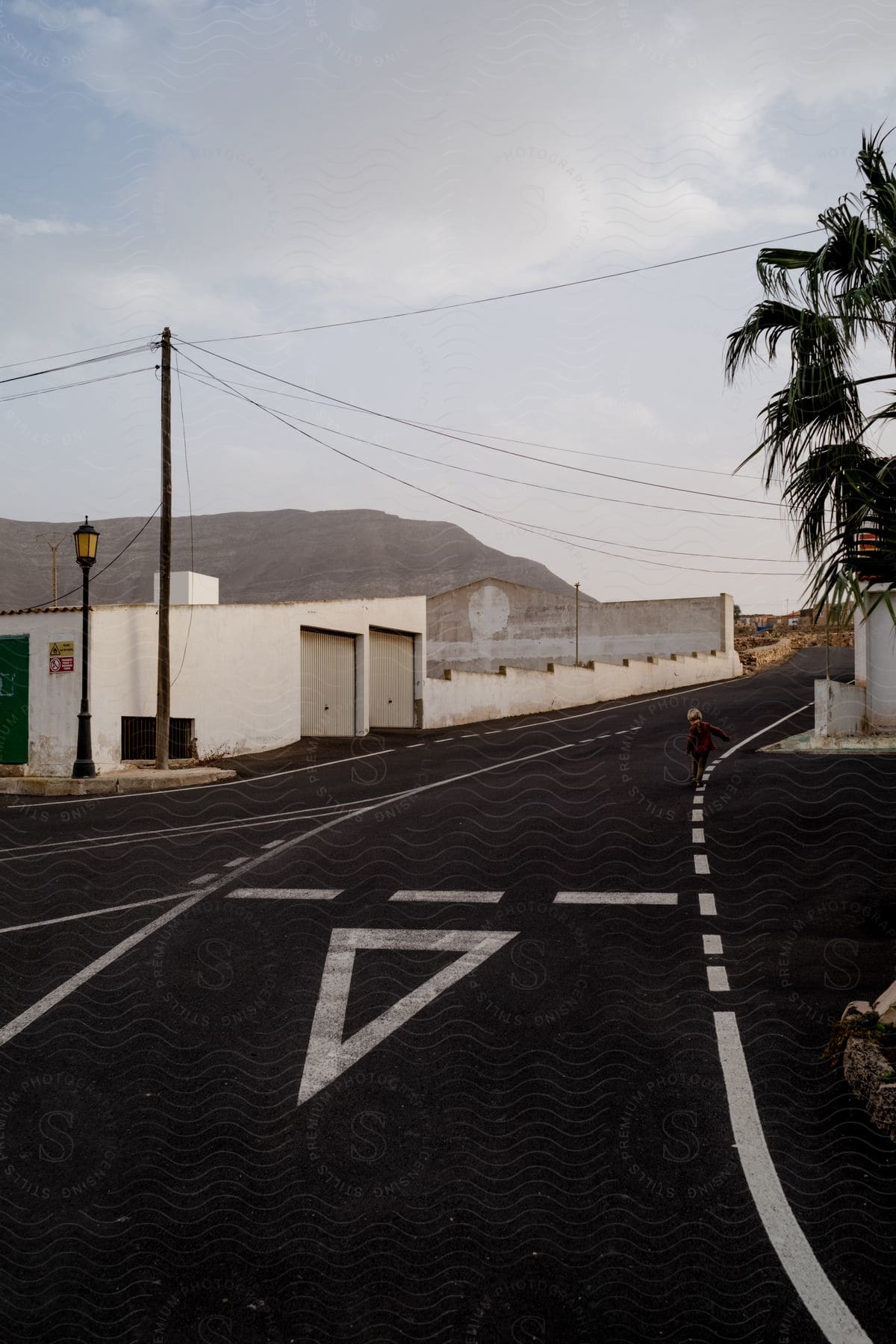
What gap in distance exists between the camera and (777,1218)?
383 centimetres

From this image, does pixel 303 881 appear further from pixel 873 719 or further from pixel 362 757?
pixel 873 719

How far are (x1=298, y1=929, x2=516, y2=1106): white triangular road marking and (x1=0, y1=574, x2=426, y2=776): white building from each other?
48.7ft

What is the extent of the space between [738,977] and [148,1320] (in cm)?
439

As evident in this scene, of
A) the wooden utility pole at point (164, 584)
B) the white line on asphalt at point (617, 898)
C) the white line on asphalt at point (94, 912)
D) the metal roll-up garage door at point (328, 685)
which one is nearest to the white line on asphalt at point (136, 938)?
the white line on asphalt at point (94, 912)

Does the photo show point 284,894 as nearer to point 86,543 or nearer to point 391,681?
point 86,543

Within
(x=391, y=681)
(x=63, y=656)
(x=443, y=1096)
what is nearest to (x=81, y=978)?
(x=443, y=1096)

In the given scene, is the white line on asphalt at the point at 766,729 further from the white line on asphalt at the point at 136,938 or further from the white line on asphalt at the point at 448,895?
the white line on asphalt at the point at 448,895

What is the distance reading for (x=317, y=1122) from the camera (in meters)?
4.66

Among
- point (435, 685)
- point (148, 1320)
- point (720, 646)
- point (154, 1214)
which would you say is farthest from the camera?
point (720, 646)

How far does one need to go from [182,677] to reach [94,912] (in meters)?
14.0

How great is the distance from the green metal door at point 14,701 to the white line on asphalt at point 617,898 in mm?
16262

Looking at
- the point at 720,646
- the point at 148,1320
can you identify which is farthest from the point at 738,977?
the point at 720,646

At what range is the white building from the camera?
2131cm

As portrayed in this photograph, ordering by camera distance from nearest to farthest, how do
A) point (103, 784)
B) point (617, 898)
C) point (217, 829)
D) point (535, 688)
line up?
point (617, 898) < point (217, 829) < point (103, 784) < point (535, 688)
